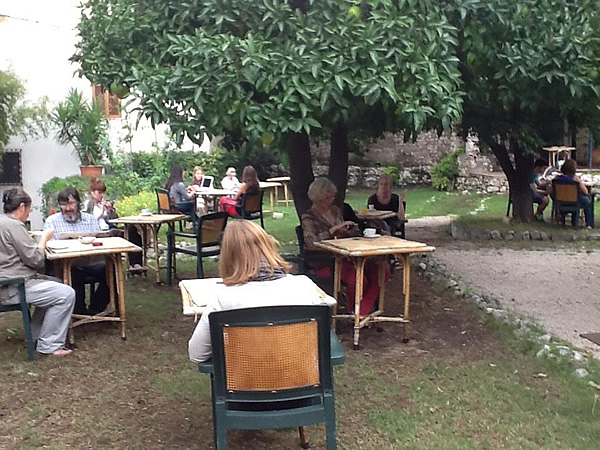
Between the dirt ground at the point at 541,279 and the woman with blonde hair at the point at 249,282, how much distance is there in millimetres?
2646

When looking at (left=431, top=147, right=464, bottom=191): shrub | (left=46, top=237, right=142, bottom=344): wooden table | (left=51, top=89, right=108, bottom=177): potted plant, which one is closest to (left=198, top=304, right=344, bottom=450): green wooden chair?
(left=46, top=237, right=142, bottom=344): wooden table

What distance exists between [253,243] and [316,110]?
1382 mm

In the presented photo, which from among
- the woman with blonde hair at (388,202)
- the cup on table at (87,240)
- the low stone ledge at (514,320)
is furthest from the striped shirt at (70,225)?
the woman with blonde hair at (388,202)

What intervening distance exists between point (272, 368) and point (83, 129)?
13.7 m

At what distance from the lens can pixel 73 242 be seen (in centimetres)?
554

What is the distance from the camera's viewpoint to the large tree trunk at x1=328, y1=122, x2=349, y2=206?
7.44 meters

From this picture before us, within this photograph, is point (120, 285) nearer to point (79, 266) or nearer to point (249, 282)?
point (79, 266)

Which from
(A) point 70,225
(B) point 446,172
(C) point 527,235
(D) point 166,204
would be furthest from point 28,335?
(B) point 446,172

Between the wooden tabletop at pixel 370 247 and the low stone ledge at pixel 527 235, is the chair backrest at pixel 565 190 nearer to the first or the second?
the low stone ledge at pixel 527 235

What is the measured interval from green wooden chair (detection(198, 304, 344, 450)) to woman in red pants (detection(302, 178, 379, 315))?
2495mm

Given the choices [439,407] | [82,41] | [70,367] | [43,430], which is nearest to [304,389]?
[439,407]

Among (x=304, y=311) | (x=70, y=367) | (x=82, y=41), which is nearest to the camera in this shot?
(x=304, y=311)

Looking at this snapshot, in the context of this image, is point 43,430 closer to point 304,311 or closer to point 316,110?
point 304,311

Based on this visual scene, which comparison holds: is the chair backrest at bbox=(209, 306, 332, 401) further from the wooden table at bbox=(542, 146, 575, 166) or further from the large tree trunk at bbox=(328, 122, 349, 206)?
the wooden table at bbox=(542, 146, 575, 166)
